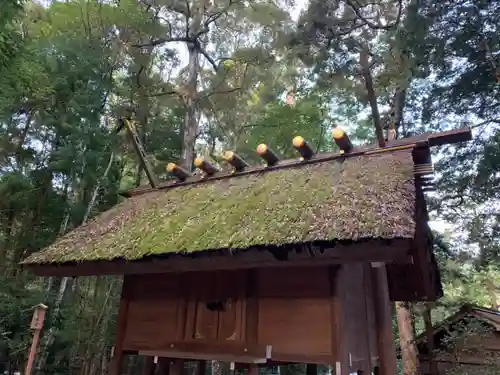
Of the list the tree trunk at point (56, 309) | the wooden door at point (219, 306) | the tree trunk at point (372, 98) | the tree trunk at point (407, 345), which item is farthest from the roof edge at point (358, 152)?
the tree trunk at point (407, 345)

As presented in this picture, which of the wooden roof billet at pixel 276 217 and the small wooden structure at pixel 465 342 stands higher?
the wooden roof billet at pixel 276 217

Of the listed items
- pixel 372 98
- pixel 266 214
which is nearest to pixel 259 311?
pixel 266 214

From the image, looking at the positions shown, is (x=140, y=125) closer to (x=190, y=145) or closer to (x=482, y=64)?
(x=190, y=145)

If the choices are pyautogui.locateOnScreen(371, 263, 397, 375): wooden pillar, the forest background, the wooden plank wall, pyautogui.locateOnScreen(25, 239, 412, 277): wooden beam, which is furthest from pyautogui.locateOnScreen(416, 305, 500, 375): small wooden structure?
pyautogui.locateOnScreen(25, 239, 412, 277): wooden beam

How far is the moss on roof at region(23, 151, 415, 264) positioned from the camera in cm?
310

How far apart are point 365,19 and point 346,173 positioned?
6539 mm

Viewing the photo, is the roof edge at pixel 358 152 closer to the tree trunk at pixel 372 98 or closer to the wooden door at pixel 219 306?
the tree trunk at pixel 372 98

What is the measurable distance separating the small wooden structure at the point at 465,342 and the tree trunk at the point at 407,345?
69 cm

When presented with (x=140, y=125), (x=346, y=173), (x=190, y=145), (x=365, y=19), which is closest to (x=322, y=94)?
(x=365, y=19)

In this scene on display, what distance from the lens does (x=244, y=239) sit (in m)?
3.39

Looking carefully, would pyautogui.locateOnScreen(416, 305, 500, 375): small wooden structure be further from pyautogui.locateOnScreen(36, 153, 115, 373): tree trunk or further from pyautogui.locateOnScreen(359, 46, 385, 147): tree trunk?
pyautogui.locateOnScreen(36, 153, 115, 373): tree trunk

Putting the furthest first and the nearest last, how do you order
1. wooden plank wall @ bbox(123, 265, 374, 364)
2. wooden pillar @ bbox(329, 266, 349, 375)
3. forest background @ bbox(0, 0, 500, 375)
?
1. forest background @ bbox(0, 0, 500, 375)
2. wooden plank wall @ bbox(123, 265, 374, 364)
3. wooden pillar @ bbox(329, 266, 349, 375)

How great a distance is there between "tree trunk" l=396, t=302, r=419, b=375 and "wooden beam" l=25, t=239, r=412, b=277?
602 cm

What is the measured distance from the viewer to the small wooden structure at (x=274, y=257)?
10.7 ft
